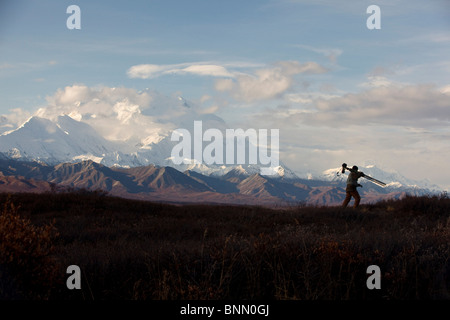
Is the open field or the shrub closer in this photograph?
the shrub

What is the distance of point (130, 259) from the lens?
5.98m

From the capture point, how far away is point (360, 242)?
6.47 metres

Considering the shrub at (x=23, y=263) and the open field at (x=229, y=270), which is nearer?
the shrub at (x=23, y=263)

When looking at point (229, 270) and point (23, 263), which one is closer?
point (23, 263)

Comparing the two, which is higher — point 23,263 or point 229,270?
point 23,263

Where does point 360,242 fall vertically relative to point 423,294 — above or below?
above

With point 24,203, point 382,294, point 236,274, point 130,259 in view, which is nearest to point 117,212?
point 24,203
